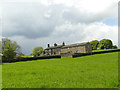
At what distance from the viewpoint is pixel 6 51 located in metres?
69.6

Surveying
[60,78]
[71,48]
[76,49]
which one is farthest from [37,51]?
[60,78]

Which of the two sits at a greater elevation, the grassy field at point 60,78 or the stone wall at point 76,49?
the stone wall at point 76,49

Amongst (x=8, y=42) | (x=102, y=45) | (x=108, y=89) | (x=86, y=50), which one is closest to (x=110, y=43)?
(x=102, y=45)

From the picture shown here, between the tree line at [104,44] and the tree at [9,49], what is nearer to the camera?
the tree at [9,49]

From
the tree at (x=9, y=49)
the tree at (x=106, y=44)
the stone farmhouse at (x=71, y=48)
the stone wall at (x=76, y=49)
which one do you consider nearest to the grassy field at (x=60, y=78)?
the tree at (x=9, y=49)

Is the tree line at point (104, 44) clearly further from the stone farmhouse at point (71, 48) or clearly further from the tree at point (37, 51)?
the tree at point (37, 51)

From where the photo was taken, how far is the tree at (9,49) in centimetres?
6941

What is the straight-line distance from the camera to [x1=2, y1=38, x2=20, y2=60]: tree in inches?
2733

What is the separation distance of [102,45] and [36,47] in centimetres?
8981

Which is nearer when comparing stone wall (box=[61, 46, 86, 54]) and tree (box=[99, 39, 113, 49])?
stone wall (box=[61, 46, 86, 54])

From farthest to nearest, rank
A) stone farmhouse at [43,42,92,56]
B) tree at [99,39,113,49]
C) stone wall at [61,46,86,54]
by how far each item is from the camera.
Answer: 1. tree at [99,39,113,49]
2. stone farmhouse at [43,42,92,56]
3. stone wall at [61,46,86,54]

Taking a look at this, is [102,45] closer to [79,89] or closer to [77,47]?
[77,47]

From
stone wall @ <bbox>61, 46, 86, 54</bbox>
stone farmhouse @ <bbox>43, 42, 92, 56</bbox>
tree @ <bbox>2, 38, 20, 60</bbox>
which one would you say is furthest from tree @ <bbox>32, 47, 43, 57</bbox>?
tree @ <bbox>2, 38, 20, 60</bbox>

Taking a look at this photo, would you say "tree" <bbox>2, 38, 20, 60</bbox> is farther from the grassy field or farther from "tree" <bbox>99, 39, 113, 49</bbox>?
"tree" <bbox>99, 39, 113, 49</bbox>
